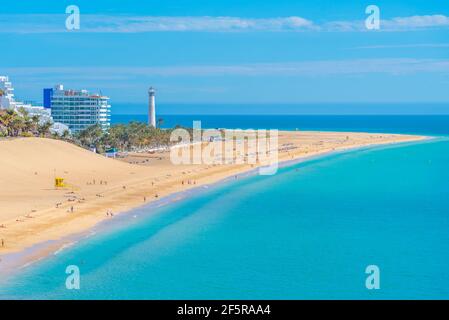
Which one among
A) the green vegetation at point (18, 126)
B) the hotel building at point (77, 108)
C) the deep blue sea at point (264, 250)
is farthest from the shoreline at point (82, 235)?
the hotel building at point (77, 108)

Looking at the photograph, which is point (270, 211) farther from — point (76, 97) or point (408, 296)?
point (76, 97)

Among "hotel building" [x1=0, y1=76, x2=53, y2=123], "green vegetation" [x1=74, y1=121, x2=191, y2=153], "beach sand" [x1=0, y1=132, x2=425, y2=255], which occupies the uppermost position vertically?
"hotel building" [x1=0, y1=76, x2=53, y2=123]

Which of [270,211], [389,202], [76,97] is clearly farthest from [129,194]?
[76,97]

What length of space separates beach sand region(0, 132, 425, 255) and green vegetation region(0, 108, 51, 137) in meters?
11.0

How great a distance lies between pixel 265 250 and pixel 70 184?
2659 cm

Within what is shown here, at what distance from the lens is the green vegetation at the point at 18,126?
84.9 metres

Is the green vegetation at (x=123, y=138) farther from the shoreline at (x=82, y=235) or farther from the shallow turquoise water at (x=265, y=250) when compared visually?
the shallow turquoise water at (x=265, y=250)

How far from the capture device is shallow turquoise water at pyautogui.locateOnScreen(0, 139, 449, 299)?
2975cm

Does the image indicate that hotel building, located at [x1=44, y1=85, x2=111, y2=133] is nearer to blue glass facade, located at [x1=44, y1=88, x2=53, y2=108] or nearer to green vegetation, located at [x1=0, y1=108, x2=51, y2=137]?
blue glass facade, located at [x1=44, y1=88, x2=53, y2=108]

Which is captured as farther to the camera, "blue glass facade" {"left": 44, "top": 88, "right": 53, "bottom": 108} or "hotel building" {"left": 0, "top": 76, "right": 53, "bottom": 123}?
"blue glass facade" {"left": 44, "top": 88, "right": 53, "bottom": 108}

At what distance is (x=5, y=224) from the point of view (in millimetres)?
40125

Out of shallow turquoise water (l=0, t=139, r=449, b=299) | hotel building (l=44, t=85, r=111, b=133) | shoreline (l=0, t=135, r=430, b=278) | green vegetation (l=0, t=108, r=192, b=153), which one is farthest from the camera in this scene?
hotel building (l=44, t=85, r=111, b=133)

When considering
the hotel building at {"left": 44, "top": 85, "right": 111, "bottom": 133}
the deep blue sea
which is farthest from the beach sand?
the hotel building at {"left": 44, "top": 85, "right": 111, "bottom": 133}

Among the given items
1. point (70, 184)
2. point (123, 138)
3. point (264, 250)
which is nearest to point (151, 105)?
point (123, 138)
